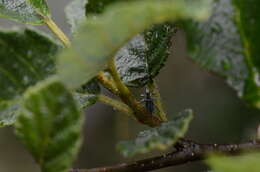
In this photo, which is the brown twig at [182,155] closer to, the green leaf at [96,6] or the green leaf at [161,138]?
the green leaf at [161,138]

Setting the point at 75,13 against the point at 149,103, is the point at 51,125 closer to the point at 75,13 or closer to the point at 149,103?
the point at 149,103

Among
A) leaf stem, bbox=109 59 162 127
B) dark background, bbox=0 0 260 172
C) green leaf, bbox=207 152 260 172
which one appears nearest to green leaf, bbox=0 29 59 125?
leaf stem, bbox=109 59 162 127

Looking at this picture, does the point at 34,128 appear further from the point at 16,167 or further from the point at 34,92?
the point at 16,167

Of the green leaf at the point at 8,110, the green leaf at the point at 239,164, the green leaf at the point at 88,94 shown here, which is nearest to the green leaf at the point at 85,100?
the green leaf at the point at 88,94

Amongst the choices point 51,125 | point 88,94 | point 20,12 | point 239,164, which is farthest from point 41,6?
point 239,164

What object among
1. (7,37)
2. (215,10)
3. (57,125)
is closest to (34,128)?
(57,125)

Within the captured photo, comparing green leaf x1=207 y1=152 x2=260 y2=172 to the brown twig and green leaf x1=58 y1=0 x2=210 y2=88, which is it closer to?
green leaf x1=58 y1=0 x2=210 y2=88
